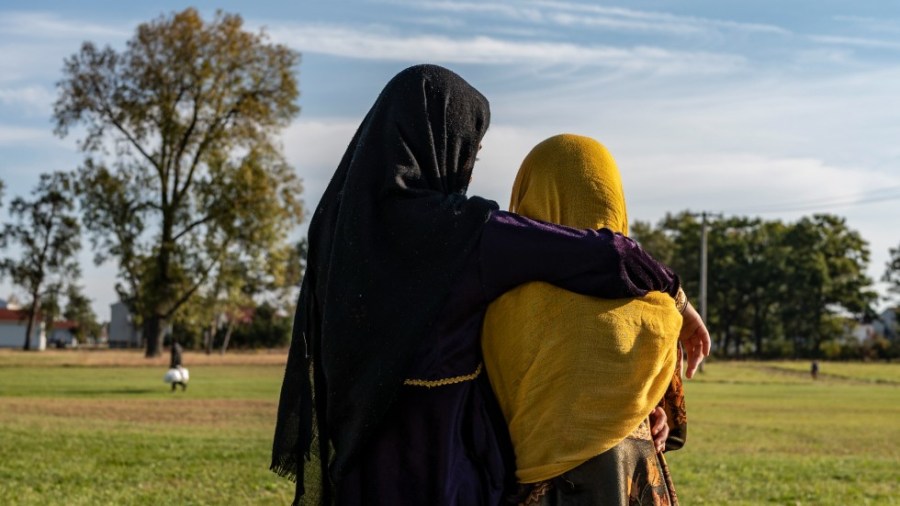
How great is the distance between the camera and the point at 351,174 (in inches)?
103

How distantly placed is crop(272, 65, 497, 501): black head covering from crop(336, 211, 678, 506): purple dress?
51 mm

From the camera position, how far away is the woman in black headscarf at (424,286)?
8.10ft

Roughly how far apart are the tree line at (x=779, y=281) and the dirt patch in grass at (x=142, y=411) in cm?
5945

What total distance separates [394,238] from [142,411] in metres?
18.3

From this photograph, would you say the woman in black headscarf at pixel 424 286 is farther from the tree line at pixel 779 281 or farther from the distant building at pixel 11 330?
the distant building at pixel 11 330

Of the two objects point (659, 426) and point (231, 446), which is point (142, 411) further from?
point (659, 426)

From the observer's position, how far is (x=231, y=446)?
41.1 ft

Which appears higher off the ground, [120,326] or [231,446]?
[120,326]

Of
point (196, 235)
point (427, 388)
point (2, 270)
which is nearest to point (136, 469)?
point (427, 388)

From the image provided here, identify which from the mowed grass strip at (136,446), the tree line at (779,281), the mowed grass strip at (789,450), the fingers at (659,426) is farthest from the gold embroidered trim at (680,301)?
the tree line at (779,281)

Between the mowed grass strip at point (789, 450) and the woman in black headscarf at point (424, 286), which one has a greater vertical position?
the woman in black headscarf at point (424, 286)

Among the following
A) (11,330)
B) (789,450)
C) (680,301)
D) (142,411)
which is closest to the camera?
(680,301)

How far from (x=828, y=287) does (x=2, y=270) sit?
5770cm

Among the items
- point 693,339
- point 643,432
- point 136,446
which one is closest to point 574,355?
point 643,432
